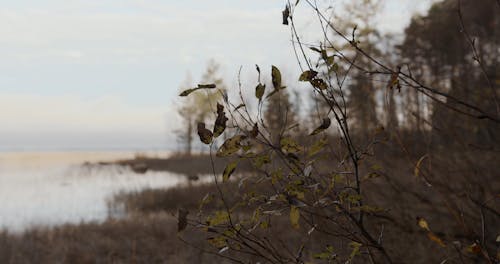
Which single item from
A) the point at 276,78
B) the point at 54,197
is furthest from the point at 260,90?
the point at 54,197

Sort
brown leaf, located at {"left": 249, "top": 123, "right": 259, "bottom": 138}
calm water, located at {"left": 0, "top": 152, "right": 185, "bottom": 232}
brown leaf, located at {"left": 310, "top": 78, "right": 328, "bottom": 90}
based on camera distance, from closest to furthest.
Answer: brown leaf, located at {"left": 249, "top": 123, "right": 259, "bottom": 138} < brown leaf, located at {"left": 310, "top": 78, "right": 328, "bottom": 90} < calm water, located at {"left": 0, "top": 152, "right": 185, "bottom": 232}

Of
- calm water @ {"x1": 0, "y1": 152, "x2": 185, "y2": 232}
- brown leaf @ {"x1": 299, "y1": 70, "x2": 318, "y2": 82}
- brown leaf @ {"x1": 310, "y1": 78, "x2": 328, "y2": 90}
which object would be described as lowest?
calm water @ {"x1": 0, "y1": 152, "x2": 185, "y2": 232}

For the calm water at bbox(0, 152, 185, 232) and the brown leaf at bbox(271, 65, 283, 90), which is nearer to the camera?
the brown leaf at bbox(271, 65, 283, 90)

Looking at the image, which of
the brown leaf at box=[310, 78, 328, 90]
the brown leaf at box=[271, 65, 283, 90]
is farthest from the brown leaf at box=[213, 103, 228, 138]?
the brown leaf at box=[310, 78, 328, 90]

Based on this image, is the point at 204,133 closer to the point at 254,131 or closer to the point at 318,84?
the point at 254,131

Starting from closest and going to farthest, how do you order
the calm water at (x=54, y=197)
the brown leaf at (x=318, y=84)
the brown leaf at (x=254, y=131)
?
the brown leaf at (x=254, y=131)
the brown leaf at (x=318, y=84)
the calm water at (x=54, y=197)

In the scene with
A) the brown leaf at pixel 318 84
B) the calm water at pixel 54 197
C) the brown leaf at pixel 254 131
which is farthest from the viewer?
the calm water at pixel 54 197

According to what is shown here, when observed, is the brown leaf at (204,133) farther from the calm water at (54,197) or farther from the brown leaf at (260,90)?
the calm water at (54,197)

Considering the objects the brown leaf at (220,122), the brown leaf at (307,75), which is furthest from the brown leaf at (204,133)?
the brown leaf at (307,75)

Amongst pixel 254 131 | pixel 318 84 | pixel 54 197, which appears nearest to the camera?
pixel 254 131

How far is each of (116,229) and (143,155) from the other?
24.5 m

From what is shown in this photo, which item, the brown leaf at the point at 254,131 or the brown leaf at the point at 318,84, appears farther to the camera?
the brown leaf at the point at 318,84

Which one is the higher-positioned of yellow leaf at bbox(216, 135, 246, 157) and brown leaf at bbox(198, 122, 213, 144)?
brown leaf at bbox(198, 122, 213, 144)

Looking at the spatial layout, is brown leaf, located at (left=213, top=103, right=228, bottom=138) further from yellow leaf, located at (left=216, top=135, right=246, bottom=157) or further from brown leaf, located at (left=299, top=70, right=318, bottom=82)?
brown leaf, located at (left=299, top=70, right=318, bottom=82)
